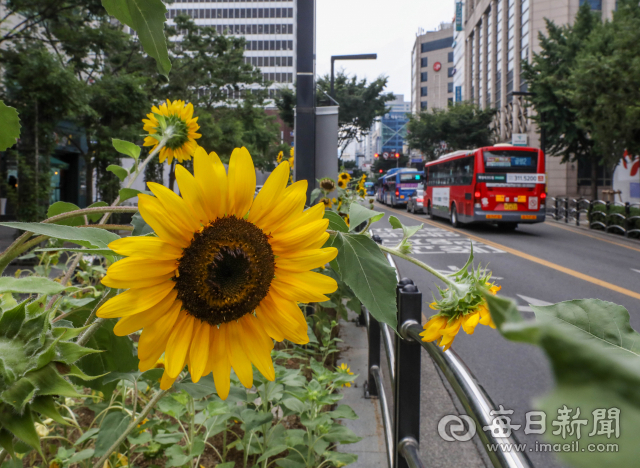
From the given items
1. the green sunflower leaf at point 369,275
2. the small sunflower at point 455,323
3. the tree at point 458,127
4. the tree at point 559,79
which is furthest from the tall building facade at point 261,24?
the green sunflower leaf at point 369,275

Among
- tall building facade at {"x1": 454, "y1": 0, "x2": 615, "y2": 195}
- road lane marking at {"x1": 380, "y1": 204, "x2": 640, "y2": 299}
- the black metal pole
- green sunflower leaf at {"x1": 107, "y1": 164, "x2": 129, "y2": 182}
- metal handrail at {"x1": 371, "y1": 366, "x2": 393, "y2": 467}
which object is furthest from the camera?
tall building facade at {"x1": 454, "y1": 0, "x2": 615, "y2": 195}

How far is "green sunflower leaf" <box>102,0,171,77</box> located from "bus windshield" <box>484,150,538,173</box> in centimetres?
1504

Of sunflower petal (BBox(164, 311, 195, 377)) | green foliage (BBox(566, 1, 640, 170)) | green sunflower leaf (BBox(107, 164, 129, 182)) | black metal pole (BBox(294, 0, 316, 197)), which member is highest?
green foliage (BBox(566, 1, 640, 170))

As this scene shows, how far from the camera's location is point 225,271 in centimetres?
57

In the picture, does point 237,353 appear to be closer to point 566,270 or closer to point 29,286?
point 29,286

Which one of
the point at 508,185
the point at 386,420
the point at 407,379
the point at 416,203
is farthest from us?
the point at 416,203

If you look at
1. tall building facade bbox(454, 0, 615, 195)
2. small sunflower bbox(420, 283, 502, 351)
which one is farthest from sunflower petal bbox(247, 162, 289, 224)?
tall building facade bbox(454, 0, 615, 195)

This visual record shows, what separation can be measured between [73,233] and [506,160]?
15393mm

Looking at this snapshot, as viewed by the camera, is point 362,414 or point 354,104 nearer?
point 362,414

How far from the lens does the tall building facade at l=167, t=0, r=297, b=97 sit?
54.2 metres

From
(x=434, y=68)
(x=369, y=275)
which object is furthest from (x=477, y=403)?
(x=434, y=68)

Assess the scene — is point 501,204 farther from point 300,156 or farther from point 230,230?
point 230,230

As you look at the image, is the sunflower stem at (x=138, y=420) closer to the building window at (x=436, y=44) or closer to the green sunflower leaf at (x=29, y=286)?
the green sunflower leaf at (x=29, y=286)

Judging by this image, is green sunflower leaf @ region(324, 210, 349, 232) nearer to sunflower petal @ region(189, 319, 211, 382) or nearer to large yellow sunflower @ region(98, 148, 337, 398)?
large yellow sunflower @ region(98, 148, 337, 398)
